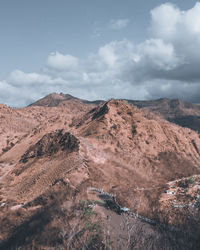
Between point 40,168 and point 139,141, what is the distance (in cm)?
2003

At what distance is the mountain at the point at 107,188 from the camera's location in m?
13.5

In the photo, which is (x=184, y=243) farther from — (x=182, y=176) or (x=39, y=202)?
(x=182, y=176)

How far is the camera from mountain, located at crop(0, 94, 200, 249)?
13547 mm

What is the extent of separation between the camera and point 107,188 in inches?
1102

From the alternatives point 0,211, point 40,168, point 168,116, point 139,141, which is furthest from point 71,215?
point 168,116

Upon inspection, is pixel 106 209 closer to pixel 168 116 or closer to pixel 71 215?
pixel 71 215

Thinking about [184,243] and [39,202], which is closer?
[184,243]

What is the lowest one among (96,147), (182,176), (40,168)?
(182,176)

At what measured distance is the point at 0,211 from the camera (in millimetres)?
25078

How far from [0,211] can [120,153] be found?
2168 cm

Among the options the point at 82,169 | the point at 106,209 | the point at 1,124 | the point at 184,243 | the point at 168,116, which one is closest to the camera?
the point at 184,243

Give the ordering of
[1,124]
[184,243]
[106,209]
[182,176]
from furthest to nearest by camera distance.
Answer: [1,124] < [182,176] < [106,209] < [184,243]

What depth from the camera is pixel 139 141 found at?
4347 cm

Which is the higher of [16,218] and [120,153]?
[120,153]
